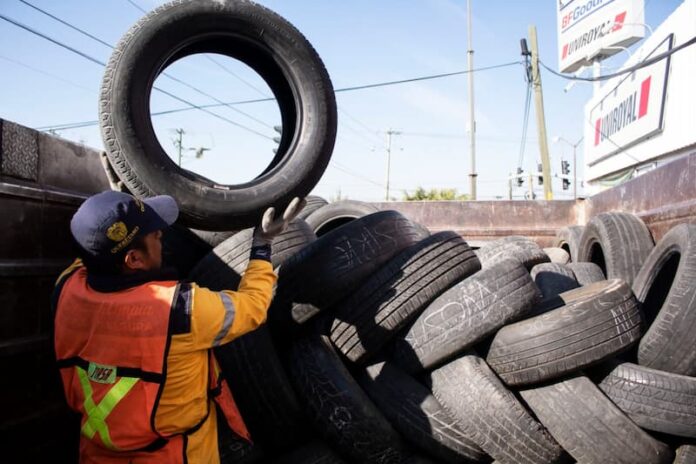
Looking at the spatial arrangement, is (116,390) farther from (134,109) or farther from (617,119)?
(617,119)

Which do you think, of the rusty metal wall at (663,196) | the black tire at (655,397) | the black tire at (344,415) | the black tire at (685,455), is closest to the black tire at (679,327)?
the black tire at (655,397)

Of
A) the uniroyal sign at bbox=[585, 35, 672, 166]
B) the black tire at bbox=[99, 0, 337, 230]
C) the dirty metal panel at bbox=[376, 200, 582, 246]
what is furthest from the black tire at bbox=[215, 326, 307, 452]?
the uniroyal sign at bbox=[585, 35, 672, 166]

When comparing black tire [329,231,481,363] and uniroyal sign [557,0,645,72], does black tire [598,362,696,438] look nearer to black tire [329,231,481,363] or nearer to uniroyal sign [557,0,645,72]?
black tire [329,231,481,363]

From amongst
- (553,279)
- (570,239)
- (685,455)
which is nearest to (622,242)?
(553,279)

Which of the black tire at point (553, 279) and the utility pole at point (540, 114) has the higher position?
the utility pole at point (540, 114)

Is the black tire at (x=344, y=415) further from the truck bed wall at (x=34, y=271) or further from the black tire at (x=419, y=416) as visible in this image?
the truck bed wall at (x=34, y=271)

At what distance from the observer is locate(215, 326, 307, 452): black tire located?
249 cm

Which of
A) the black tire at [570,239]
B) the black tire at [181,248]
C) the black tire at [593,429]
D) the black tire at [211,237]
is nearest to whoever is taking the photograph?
the black tire at [593,429]

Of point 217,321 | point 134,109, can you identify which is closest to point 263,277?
point 217,321

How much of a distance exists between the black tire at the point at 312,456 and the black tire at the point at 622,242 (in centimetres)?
261

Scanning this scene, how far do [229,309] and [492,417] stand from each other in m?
1.42

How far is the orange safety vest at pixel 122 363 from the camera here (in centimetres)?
181

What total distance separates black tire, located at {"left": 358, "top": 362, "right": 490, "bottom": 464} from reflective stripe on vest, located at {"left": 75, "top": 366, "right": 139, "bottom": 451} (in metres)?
1.32

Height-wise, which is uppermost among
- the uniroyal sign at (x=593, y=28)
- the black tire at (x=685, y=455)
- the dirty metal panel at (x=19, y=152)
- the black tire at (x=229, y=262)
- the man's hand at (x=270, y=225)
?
the uniroyal sign at (x=593, y=28)
